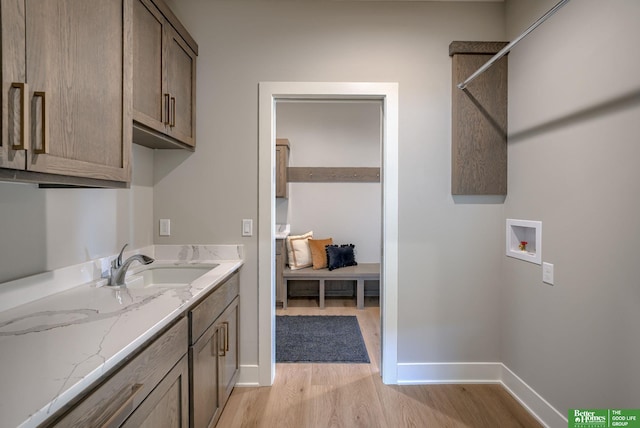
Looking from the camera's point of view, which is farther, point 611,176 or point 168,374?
point 611,176

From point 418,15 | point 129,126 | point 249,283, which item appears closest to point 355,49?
point 418,15

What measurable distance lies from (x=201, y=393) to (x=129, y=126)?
1.30 meters

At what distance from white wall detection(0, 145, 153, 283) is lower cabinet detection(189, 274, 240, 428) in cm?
70

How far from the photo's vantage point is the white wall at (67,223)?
1276mm

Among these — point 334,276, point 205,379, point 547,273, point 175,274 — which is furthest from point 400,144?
point 334,276

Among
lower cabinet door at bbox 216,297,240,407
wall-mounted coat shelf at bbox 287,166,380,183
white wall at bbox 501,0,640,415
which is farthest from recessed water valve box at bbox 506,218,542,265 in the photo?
wall-mounted coat shelf at bbox 287,166,380,183

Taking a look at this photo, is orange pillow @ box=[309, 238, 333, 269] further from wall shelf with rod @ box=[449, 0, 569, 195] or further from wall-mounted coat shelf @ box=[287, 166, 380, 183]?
wall shelf with rod @ box=[449, 0, 569, 195]

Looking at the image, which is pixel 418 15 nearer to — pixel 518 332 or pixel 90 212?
pixel 518 332

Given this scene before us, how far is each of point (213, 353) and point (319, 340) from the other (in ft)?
5.02

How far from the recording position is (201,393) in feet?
5.01

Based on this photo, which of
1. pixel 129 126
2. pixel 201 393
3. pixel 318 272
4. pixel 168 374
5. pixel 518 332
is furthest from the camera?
pixel 318 272

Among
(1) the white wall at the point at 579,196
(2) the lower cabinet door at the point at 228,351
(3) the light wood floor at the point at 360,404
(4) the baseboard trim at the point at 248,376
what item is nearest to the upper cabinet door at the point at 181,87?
(2) the lower cabinet door at the point at 228,351

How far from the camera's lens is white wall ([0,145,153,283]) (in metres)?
1.28

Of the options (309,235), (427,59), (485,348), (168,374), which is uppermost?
(427,59)
